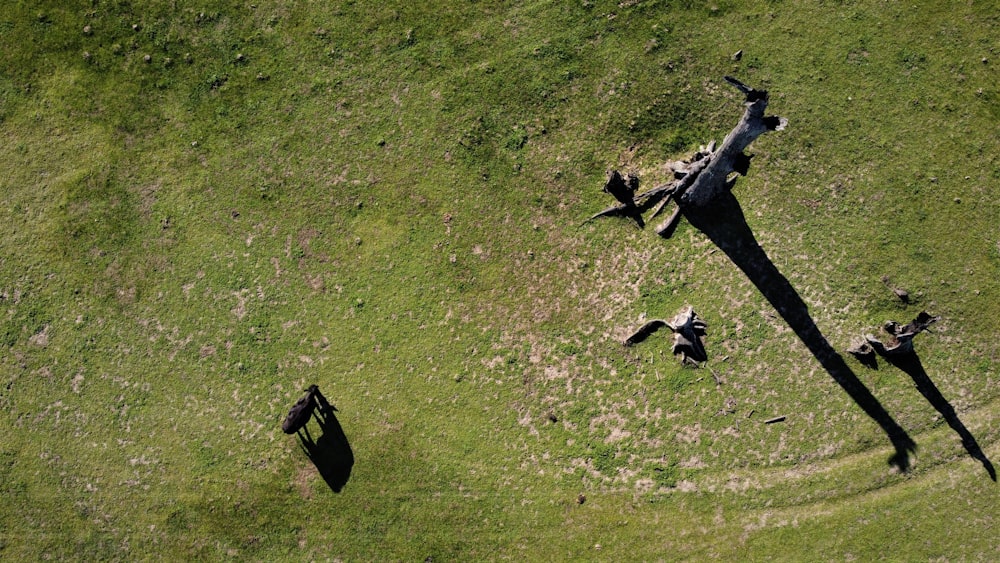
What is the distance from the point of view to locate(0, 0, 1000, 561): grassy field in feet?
54.9

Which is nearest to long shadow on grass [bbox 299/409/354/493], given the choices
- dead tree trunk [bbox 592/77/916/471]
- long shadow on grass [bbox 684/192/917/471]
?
dead tree trunk [bbox 592/77/916/471]

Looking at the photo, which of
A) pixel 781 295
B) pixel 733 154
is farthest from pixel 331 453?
pixel 733 154

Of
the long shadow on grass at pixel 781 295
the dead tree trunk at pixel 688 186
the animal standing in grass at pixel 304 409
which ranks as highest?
the dead tree trunk at pixel 688 186

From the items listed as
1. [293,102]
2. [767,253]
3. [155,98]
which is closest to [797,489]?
[767,253]

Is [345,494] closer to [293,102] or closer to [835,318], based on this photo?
[293,102]

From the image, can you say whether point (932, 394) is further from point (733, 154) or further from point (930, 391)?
point (733, 154)

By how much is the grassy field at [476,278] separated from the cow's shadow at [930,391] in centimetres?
18

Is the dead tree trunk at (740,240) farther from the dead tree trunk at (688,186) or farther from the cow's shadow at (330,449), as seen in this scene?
the cow's shadow at (330,449)

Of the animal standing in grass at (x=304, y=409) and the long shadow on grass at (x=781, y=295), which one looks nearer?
the animal standing in grass at (x=304, y=409)

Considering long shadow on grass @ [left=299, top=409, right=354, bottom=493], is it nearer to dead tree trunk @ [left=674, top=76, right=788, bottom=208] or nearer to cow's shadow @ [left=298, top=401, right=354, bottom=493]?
cow's shadow @ [left=298, top=401, right=354, bottom=493]

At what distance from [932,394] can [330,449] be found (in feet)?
62.1

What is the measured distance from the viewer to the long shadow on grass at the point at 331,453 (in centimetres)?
1725

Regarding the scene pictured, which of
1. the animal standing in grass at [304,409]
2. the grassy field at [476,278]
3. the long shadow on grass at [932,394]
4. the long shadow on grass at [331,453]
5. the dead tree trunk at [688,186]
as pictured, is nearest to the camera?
the dead tree trunk at [688,186]

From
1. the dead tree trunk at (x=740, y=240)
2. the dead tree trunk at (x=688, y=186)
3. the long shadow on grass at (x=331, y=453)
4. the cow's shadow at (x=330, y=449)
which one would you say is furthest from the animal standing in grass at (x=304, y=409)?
the dead tree trunk at (x=740, y=240)
